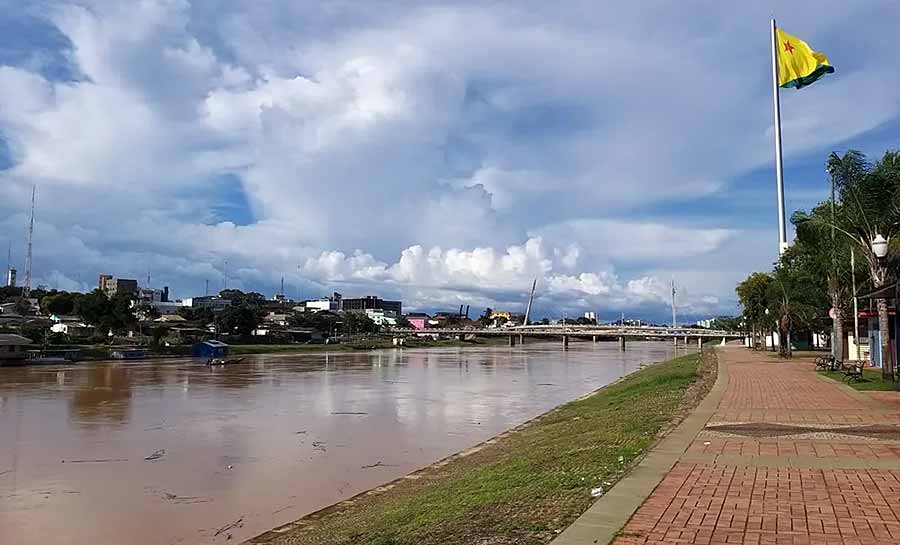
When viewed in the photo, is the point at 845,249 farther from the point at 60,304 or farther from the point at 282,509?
the point at 60,304

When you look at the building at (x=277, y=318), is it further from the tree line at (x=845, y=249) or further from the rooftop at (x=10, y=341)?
the tree line at (x=845, y=249)

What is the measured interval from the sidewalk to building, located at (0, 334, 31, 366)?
2623 inches

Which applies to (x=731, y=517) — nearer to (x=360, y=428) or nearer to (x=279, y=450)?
(x=279, y=450)

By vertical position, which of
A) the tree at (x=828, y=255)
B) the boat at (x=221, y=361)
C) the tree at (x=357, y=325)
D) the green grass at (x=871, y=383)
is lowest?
the boat at (x=221, y=361)

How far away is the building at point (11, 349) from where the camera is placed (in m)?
64.2

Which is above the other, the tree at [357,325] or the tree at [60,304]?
the tree at [60,304]

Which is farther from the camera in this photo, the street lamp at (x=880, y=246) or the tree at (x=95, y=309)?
the tree at (x=95, y=309)

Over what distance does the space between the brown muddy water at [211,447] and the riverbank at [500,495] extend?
1.55 m

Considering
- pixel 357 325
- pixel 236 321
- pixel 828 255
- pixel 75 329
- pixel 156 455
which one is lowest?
pixel 156 455

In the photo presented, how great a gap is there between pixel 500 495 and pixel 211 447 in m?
13.7

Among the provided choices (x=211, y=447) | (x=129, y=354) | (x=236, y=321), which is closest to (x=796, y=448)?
(x=211, y=447)

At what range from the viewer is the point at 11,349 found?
6525 centimetres

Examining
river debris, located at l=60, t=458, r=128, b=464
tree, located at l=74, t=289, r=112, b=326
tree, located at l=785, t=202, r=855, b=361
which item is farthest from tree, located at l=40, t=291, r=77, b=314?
tree, located at l=785, t=202, r=855, b=361

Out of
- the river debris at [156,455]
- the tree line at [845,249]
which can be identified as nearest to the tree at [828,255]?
the tree line at [845,249]
